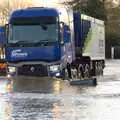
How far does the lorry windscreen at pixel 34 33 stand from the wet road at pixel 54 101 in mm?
2409

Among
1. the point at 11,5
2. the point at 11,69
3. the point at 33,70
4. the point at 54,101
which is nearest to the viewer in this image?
the point at 54,101

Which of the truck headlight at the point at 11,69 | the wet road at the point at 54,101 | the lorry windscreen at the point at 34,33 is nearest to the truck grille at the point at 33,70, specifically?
the truck headlight at the point at 11,69

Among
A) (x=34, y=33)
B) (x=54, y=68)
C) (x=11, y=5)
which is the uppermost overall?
(x=34, y=33)

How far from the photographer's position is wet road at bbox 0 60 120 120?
14.5m

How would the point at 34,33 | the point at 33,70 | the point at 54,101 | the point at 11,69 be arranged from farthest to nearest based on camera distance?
the point at 11,69, the point at 33,70, the point at 34,33, the point at 54,101

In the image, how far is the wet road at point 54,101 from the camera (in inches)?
571

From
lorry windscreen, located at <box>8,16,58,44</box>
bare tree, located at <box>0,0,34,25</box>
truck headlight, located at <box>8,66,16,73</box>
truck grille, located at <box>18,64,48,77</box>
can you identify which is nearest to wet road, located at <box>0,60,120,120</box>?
truck grille, located at <box>18,64,48,77</box>

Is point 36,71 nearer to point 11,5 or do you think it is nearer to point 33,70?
point 33,70

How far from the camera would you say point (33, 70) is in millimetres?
27031

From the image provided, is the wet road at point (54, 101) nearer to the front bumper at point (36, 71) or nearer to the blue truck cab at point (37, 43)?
the front bumper at point (36, 71)

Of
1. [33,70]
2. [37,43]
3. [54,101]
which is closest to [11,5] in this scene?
[37,43]

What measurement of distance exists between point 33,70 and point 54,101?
9130mm

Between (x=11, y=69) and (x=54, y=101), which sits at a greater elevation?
(x=54, y=101)

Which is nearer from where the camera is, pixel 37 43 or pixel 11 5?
pixel 37 43
